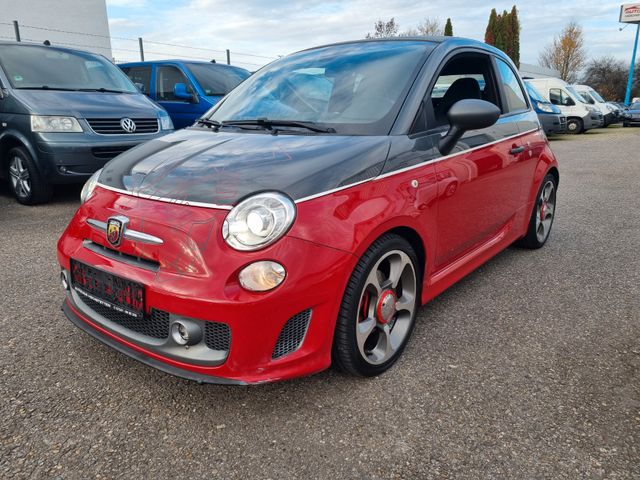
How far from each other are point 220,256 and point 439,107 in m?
1.64

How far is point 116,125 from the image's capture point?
5.55m

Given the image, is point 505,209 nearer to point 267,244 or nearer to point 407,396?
point 407,396

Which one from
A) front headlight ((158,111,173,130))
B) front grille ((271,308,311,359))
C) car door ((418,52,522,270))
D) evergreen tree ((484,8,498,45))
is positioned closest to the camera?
front grille ((271,308,311,359))

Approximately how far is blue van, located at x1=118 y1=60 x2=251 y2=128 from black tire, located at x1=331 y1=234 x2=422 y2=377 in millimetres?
5511

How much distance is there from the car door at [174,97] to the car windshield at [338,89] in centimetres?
458

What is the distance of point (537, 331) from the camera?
9.23ft

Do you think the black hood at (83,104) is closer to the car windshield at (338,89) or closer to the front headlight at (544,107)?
the car windshield at (338,89)

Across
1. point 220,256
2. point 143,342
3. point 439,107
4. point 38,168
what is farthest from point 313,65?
point 38,168

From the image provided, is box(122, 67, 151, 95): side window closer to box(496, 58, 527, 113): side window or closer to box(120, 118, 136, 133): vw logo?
box(120, 118, 136, 133): vw logo

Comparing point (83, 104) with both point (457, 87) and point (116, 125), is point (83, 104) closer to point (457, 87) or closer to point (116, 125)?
point (116, 125)

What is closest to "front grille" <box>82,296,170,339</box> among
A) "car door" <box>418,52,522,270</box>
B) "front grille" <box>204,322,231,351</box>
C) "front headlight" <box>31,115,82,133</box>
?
"front grille" <box>204,322,231,351</box>

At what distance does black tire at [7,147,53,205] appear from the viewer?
17.7ft

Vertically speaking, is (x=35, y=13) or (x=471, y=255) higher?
(x=35, y=13)

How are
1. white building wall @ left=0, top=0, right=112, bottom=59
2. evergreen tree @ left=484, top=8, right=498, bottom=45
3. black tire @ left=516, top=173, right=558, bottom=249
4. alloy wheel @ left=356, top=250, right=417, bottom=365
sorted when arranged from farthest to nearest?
evergreen tree @ left=484, top=8, right=498, bottom=45
white building wall @ left=0, top=0, right=112, bottom=59
black tire @ left=516, top=173, right=558, bottom=249
alloy wheel @ left=356, top=250, right=417, bottom=365
